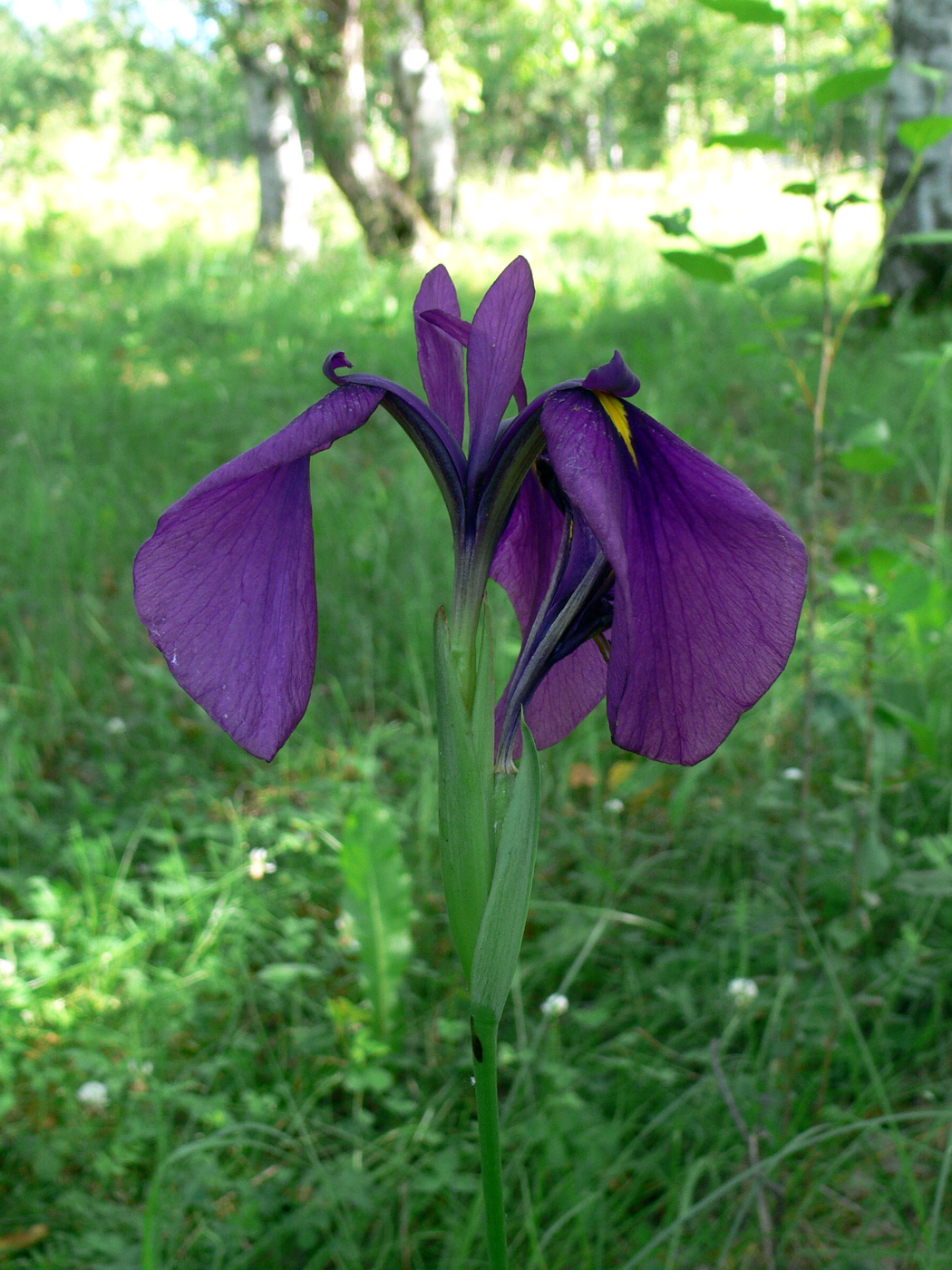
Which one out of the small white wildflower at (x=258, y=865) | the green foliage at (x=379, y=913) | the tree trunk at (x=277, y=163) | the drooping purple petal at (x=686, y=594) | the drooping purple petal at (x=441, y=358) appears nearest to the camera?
the drooping purple petal at (x=686, y=594)

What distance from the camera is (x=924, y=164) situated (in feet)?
14.1

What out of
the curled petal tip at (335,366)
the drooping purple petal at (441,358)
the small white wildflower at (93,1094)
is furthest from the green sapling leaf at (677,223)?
the small white wildflower at (93,1094)

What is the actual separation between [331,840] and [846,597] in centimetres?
99

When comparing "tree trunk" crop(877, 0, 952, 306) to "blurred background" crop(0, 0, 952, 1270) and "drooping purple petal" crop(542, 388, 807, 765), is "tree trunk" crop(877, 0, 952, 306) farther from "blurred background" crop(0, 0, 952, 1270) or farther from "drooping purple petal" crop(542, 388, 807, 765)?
"drooping purple petal" crop(542, 388, 807, 765)

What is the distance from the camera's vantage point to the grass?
1.18 meters

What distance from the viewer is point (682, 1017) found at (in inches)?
59.1

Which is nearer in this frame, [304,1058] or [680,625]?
[680,625]

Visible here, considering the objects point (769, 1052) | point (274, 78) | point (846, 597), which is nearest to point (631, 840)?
point (769, 1052)

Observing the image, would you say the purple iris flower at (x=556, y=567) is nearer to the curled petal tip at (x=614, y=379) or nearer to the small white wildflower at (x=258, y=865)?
the curled petal tip at (x=614, y=379)

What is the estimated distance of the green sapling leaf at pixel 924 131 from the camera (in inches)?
44.8

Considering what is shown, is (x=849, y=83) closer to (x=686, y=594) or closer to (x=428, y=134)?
(x=686, y=594)

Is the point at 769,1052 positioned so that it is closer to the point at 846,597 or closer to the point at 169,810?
the point at 846,597

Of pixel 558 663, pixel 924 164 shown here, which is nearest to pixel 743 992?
pixel 558 663

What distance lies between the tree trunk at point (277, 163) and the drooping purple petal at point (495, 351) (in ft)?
23.6
